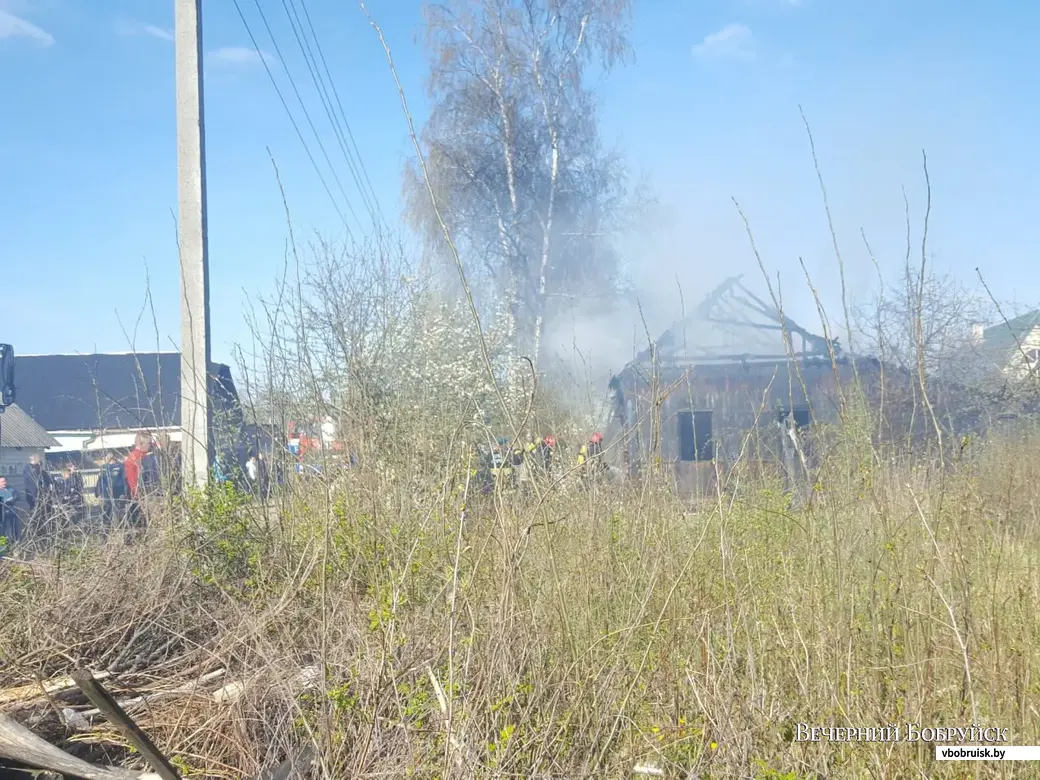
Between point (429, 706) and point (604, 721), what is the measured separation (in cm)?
56

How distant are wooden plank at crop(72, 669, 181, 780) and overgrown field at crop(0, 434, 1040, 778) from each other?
460mm

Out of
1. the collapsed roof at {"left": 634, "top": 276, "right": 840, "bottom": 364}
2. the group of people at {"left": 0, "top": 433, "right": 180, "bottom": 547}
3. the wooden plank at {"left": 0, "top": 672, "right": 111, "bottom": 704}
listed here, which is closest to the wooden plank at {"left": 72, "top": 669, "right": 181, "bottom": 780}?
the wooden plank at {"left": 0, "top": 672, "right": 111, "bottom": 704}

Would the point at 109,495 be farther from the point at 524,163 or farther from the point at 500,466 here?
the point at 524,163

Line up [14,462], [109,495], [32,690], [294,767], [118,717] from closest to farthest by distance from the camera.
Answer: [118,717], [294,767], [32,690], [109,495], [14,462]

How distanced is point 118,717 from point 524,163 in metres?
17.3

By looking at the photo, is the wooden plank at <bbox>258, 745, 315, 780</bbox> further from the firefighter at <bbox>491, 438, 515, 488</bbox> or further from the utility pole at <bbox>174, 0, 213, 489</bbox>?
the utility pole at <bbox>174, 0, 213, 489</bbox>

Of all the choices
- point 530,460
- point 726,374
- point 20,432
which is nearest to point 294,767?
point 530,460

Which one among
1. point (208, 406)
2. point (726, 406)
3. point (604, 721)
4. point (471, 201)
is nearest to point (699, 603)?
point (604, 721)

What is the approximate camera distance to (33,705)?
3.35 metres

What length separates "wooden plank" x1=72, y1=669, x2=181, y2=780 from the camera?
2094 millimetres

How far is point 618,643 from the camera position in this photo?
3002 mm

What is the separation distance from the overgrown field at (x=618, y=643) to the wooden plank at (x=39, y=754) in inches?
13.7

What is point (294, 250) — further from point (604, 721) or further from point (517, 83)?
point (517, 83)

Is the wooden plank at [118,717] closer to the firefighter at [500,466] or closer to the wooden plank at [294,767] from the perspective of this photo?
the wooden plank at [294,767]
